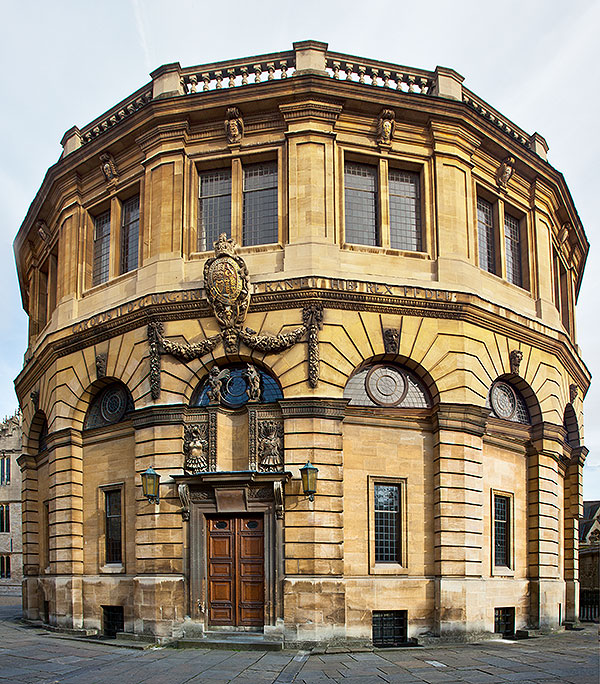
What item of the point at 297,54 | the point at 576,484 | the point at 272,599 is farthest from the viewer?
the point at 576,484

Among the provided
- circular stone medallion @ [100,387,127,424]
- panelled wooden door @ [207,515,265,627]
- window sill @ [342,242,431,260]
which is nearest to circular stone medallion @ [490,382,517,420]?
window sill @ [342,242,431,260]

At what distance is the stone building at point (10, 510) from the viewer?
2418 inches

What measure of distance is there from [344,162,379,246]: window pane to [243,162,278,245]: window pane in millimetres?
2174

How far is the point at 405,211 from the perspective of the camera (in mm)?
23297

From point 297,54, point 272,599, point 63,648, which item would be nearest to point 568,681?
point 272,599

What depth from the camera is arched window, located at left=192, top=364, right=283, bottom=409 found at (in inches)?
830

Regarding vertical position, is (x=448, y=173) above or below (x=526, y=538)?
above

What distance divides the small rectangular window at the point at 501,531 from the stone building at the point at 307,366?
3.8 inches

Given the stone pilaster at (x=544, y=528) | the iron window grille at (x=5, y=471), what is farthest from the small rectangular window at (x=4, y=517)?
the stone pilaster at (x=544, y=528)

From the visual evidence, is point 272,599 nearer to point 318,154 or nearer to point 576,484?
point 318,154

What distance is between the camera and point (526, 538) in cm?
2389

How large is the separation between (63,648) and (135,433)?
5.96 metres

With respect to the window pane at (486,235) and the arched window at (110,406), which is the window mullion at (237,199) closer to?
the arched window at (110,406)

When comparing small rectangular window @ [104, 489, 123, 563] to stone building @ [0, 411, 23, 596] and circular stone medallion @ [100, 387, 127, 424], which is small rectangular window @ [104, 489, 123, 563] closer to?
circular stone medallion @ [100, 387, 127, 424]
